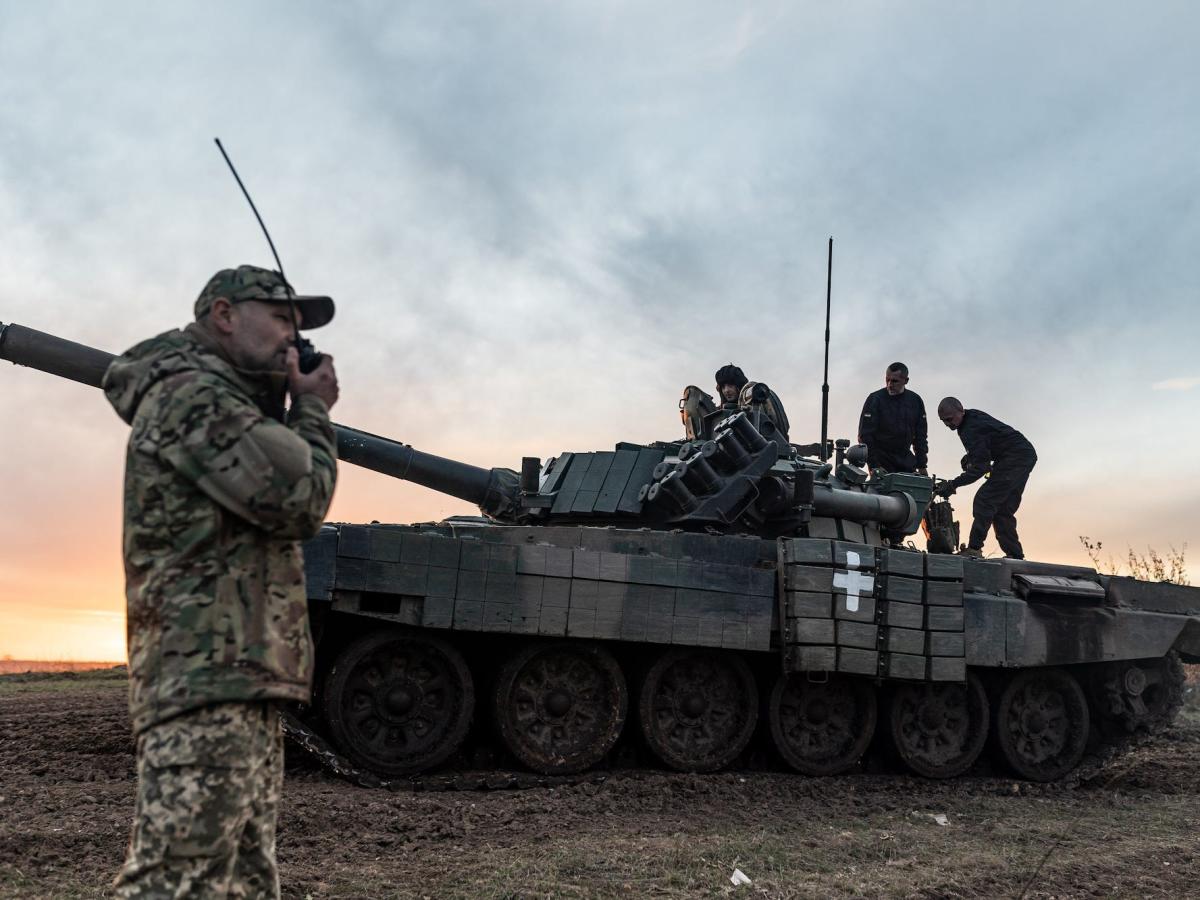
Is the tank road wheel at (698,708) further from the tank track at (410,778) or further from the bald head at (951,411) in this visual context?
the bald head at (951,411)

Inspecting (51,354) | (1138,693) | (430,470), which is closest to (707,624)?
(430,470)

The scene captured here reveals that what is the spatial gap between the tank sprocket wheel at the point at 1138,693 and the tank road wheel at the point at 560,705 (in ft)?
17.1

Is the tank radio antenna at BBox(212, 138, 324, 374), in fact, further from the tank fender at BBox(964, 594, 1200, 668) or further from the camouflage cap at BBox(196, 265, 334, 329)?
the tank fender at BBox(964, 594, 1200, 668)

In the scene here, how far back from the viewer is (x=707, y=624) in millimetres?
9117

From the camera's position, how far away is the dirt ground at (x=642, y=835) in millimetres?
5668

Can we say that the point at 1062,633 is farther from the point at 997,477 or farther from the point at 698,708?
the point at 698,708

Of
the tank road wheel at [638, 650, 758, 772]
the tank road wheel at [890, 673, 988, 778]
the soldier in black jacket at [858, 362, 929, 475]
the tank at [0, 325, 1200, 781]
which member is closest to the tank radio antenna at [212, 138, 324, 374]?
the tank at [0, 325, 1200, 781]

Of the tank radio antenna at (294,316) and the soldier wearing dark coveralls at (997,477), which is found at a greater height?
the soldier wearing dark coveralls at (997,477)

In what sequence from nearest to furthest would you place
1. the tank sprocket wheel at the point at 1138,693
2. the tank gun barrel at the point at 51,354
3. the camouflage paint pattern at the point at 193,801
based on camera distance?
the camouflage paint pattern at the point at 193,801 → the tank gun barrel at the point at 51,354 → the tank sprocket wheel at the point at 1138,693

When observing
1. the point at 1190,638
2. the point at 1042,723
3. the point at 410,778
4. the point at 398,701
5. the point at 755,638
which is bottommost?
the point at 410,778

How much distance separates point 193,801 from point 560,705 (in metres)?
6.08

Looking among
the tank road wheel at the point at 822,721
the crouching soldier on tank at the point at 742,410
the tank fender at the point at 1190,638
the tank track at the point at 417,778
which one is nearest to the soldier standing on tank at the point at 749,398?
the crouching soldier on tank at the point at 742,410

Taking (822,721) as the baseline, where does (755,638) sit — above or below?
above

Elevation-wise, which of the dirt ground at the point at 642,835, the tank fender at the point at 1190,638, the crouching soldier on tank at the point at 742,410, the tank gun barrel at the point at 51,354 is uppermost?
the crouching soldier on tank at the point at 742,410
